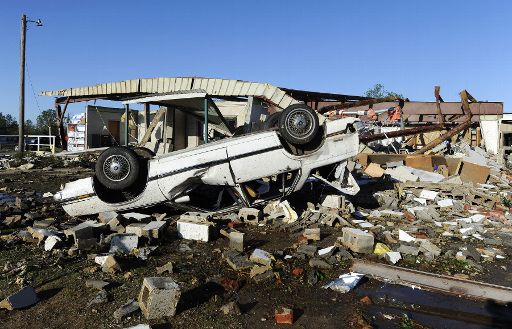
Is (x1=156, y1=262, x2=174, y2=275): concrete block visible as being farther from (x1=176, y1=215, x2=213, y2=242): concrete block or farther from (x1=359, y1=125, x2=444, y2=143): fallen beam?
(x1=359, y1=125, x2=444, y2=143): fallen beam

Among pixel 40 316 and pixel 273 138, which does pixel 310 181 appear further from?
pixel 40 316

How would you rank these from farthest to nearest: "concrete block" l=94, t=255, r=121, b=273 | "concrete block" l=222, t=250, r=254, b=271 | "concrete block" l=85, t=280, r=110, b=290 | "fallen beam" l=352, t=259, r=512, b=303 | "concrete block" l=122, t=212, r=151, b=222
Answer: "concrete block" l=122, t=212, r=151, b=222 → "concrete block" l=222, t=250, r=254, b=271 → "concrete block" l=94, t=255, r=121, b=273 → "fallen beam" l=352, t=259, r=512, b=303 → "concrete block" l=85, t=280, r=110, b=290

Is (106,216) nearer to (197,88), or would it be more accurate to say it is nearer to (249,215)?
(249,215)

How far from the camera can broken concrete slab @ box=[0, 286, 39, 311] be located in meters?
3.20

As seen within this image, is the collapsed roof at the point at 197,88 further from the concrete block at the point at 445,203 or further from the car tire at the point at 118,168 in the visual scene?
the concrete block at the point at 445,203

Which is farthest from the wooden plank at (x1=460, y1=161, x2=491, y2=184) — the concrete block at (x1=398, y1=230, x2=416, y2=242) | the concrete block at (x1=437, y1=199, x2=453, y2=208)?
the concrete block at (x1=398, y1=230, x2=416, y2=242)

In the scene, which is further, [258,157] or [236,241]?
[258,157]

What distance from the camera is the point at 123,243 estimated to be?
473 cm

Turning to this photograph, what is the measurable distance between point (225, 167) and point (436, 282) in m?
3.25

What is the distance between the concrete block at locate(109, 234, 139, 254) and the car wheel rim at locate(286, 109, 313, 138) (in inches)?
111

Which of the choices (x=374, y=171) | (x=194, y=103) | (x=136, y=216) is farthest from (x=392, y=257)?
(x=374, y=171)

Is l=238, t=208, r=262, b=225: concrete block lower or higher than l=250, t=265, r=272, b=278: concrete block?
higher

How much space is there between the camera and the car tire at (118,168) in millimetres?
5754

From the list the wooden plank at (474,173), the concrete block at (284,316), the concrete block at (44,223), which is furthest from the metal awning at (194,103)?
the wooden plank at (474,173)
